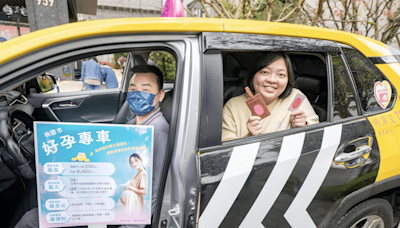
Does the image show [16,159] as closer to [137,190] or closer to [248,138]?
[137,190]

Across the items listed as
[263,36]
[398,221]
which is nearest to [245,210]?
[263,36]

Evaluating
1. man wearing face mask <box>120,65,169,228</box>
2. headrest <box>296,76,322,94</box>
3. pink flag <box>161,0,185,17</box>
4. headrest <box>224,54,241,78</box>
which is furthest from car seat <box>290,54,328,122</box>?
man wearing face mask <box>120,65,169,228</box>

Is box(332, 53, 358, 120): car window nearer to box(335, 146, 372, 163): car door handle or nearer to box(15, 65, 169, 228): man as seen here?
box(335, 146, 372, 163): car door handle

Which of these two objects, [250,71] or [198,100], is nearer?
[198,100]

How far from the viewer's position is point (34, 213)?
1.26 meters

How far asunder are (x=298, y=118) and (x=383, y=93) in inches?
24.1

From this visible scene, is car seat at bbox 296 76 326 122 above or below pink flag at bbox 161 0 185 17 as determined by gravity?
below

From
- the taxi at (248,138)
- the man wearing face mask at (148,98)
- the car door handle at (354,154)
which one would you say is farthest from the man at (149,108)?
the car door handle at (354,154)

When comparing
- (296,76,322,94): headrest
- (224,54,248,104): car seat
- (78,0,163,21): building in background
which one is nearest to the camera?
(296,76,322,94): headrest

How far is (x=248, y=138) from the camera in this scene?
1163mm

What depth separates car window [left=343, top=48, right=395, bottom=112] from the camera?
4.70 ft

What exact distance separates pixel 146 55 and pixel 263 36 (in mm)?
1106

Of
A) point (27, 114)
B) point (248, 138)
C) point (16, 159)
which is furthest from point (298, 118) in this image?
point (27, 114)

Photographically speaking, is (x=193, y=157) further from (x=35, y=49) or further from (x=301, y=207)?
(x=35, y=49)
